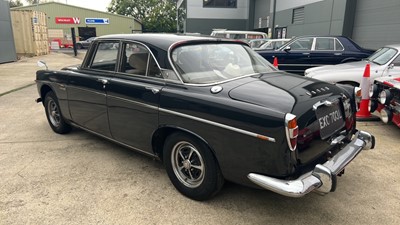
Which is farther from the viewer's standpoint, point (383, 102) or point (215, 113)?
point (383, 102)

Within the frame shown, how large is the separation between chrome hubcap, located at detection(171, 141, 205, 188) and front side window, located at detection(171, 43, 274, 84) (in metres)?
0.69

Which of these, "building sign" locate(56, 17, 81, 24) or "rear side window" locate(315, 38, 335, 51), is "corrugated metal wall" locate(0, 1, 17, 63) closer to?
"rear side window" locate(315, 38, 335, 51)

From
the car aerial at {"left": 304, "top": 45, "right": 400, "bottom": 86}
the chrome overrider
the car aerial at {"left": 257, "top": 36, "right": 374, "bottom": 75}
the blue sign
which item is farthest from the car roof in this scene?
the blue sign

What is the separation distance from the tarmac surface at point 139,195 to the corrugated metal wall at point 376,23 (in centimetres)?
948

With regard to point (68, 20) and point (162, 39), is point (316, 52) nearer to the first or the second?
point (162, 39)

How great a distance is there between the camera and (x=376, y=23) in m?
13.2

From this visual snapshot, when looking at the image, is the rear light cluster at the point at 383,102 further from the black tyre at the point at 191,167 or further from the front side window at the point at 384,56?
the black tyre at the point at 191,167

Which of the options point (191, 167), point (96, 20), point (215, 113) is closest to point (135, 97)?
point (191, 167)

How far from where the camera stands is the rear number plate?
2863 mm

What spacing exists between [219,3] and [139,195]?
30.3 m

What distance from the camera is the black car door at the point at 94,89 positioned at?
4034 millimetres

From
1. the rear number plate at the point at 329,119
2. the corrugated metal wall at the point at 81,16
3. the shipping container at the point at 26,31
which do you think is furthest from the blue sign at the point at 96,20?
the rear number plate at the point at 329,119

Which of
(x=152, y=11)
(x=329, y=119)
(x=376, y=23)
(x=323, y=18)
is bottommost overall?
(x=329, y=119)

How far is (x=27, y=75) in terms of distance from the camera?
12953 mm
